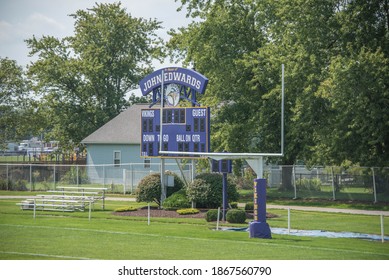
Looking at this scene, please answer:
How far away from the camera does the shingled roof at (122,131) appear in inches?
2184

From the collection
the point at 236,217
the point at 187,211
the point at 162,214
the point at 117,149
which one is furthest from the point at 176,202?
the point at 117,149

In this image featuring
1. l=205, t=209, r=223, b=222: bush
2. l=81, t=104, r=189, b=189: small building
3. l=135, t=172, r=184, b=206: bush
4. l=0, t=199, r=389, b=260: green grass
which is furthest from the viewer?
l=81, t=104, r=189, b=189: small building

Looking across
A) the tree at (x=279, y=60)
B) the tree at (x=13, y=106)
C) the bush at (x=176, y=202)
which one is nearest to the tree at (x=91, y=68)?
the tree at (x=13, y=106)

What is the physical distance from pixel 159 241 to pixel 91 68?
42.7 m

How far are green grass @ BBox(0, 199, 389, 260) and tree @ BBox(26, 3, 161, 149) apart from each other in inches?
1319

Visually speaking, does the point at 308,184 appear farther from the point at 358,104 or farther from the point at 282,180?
the point at 358,104

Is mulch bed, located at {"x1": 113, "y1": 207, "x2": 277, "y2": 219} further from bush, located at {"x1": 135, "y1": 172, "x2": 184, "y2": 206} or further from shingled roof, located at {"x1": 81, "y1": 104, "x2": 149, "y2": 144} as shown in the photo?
shingled roof, located at {"x1": 81, "y1": 104, "x2": 149, "y2": 144}

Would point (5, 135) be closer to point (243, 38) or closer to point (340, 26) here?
point (243, 38)

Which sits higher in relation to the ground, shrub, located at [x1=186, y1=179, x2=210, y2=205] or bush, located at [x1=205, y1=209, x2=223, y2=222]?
shrub, located at [x1=186, y1=179, x2=210, y2=205]

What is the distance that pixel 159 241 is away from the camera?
→ 848 inches

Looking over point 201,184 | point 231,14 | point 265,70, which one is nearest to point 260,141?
point 265,70

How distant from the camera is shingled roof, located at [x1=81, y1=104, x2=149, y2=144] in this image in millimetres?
55469

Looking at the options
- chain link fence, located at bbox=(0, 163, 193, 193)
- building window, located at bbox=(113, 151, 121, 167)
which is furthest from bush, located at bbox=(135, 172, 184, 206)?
building window, located at bbox=(113, 151, 121, 167)

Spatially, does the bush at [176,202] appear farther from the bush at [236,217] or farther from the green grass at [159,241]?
the bush at [236,217]
